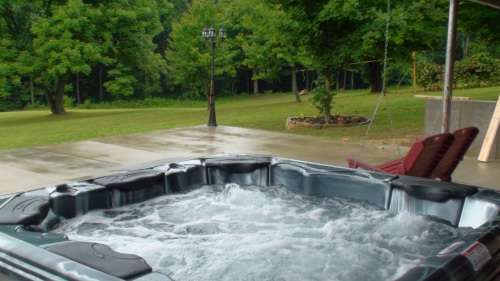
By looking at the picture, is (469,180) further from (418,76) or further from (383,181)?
(418,76)

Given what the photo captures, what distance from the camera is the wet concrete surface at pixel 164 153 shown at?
6.72 metres

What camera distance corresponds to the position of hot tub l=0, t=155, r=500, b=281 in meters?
2.71

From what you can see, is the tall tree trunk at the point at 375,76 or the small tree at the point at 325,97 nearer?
the small tree at the point at 325,97

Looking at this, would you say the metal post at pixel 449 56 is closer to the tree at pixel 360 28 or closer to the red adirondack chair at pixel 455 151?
the red adirondack chair at pixel 455 151

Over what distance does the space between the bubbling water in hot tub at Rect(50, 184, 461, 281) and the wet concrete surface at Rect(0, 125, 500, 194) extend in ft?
7.23

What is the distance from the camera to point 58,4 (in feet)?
71.7

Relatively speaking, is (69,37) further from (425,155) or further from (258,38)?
(425,155)

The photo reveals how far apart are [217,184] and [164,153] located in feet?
10.2

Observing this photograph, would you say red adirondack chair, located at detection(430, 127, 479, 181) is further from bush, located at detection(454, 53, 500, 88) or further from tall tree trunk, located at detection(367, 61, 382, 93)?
tall tree trunk, located at detection(367, 61, 382, 93)

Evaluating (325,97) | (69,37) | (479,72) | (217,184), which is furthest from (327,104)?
(479,72)

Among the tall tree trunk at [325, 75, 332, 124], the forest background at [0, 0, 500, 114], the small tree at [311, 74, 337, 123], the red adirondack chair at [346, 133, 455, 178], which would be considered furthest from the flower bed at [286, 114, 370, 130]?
the red adirondack chair at [346, 133, 455, 178]

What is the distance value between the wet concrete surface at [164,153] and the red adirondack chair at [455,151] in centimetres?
85

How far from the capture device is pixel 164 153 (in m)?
8.70

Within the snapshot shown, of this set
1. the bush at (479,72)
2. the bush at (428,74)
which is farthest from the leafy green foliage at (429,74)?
the bush at (479,72)
